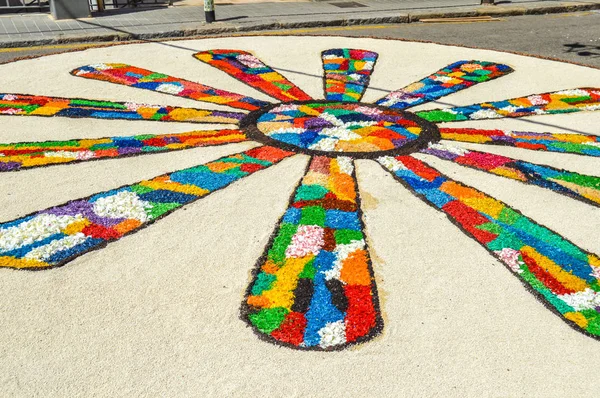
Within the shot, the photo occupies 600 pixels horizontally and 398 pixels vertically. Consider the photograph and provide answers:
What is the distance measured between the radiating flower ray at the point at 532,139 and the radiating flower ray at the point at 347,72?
153 cm

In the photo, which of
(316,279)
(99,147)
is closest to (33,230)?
(99,147)

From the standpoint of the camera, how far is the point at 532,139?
6.43 meters

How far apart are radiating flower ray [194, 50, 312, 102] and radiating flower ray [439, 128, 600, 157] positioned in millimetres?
1987

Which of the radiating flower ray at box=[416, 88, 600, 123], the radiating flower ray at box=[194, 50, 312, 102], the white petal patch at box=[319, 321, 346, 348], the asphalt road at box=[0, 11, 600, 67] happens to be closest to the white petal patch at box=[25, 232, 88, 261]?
the white petal patch at box=[319, 321, 346, 348]

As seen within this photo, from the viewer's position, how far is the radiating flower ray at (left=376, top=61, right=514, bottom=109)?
7516mm

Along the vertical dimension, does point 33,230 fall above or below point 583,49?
above

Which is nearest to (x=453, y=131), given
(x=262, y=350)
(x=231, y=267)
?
(x=231, y=267)

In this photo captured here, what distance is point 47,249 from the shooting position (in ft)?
14.0

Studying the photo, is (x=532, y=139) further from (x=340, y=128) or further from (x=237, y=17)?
(x=237, y=17)

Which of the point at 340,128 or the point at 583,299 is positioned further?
the point at 340,128

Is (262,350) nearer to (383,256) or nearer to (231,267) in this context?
(231,267)

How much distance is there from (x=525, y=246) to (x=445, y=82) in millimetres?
4221

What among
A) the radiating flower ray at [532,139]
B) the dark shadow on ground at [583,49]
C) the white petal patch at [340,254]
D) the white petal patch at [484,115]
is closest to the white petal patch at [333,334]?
the white petal patch at [340,254]

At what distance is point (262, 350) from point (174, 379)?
0.51 metres
